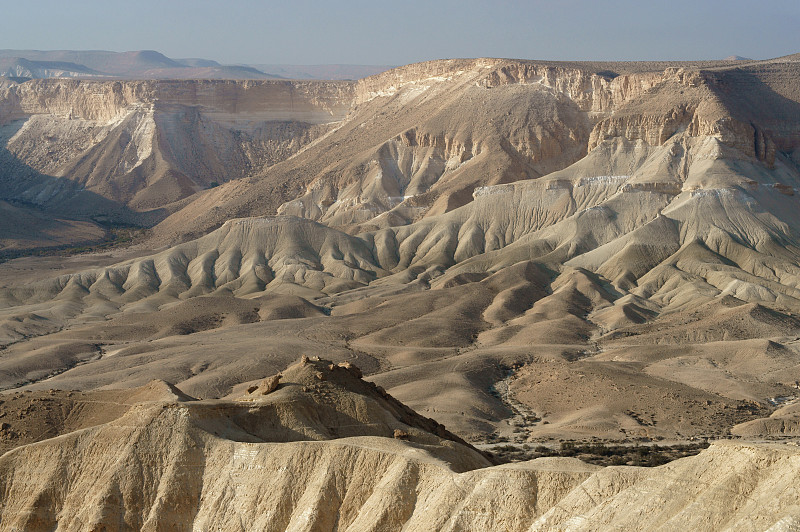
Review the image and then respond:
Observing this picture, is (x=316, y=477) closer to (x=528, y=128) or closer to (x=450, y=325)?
(x=450, y=325)

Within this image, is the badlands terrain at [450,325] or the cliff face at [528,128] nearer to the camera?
the badlands terrain at [450,325]

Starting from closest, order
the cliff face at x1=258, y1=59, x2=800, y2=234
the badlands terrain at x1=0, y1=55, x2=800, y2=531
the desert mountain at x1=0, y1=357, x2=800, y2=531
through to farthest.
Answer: the desert mountain at x1=0, y1=357, x2=800, y2=531 → the badlands terrain at x1=0, y1=55, x2=800, y2=531 → the cliff face at x1=258, y1=59, x2=800, y2=234

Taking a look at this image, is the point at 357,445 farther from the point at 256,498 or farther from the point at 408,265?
the point at 408,265

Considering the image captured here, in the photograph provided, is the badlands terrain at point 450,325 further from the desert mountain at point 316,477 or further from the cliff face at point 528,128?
the cliff face at point 528,128

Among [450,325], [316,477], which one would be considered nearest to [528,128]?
[450,325]

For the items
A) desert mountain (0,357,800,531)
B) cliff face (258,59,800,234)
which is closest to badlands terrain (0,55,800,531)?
desert mountain (0,357,800,531)

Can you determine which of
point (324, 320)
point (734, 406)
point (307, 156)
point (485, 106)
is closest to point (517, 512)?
point (734, 406)

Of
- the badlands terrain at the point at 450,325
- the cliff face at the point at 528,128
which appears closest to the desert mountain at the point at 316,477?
the badlands terrain at the point at 450,325

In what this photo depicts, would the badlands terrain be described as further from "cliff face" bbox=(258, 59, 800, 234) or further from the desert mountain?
"cliff face" bbox=(258, 59, 800, 234)
